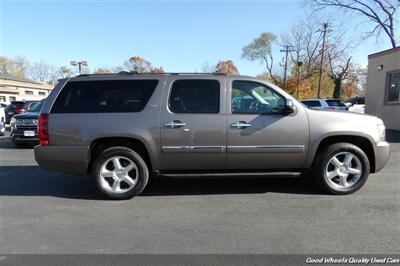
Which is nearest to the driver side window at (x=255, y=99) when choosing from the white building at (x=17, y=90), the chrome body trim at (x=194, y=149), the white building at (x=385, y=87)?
the chrome body trim at (x=194, y=149)

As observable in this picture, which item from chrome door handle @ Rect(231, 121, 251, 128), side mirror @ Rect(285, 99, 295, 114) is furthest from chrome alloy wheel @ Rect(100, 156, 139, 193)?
side mirror @ Rect(285, 99, 295, 114)

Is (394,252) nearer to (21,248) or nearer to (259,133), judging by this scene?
(259,133)

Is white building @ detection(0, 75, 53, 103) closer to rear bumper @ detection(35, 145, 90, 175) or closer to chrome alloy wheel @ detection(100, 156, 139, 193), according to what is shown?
rear bumper @ detection(35, 145, 90, 175)

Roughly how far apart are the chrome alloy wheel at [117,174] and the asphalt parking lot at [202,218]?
Result: 0.24 m

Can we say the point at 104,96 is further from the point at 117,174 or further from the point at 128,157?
the point at 117,174

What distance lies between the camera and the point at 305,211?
16.6 ft

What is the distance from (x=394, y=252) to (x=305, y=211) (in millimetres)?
1409

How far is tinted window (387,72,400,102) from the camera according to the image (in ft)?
56.1

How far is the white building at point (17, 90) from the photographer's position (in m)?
59.0

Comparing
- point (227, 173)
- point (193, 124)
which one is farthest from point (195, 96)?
point (227, 173)

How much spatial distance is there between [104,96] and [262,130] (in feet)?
8.11

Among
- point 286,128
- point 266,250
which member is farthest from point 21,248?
point 286,128
